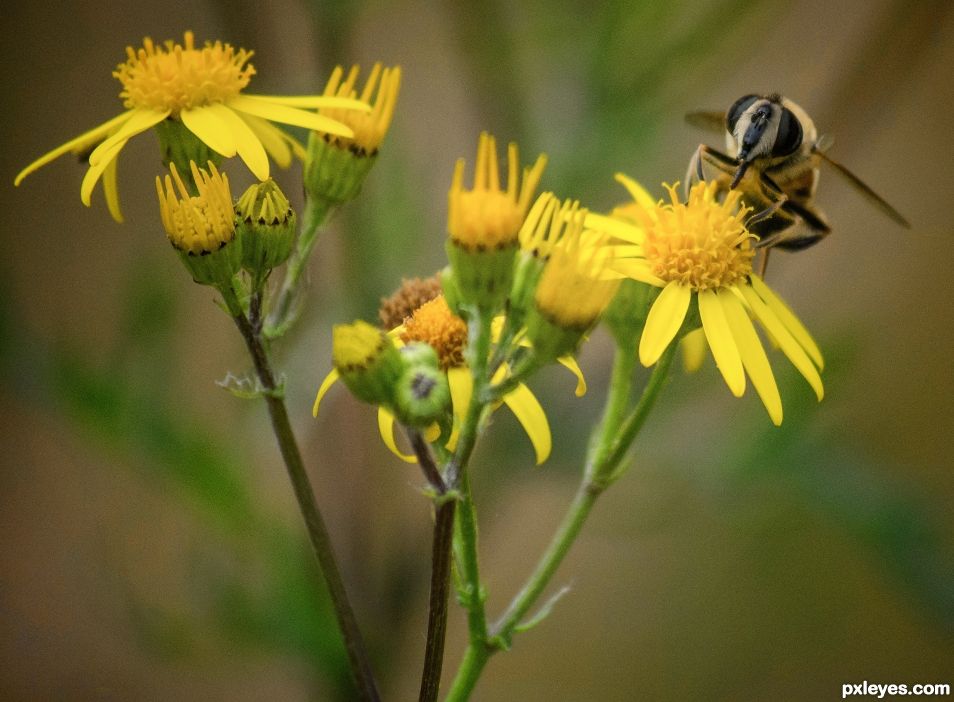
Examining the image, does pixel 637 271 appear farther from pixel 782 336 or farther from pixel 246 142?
pixel 246 142

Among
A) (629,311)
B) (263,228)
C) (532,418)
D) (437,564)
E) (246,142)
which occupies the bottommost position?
(437,564)

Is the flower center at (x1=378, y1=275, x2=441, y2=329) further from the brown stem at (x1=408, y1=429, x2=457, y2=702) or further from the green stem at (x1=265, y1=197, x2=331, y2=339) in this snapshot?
the brown stem at (x1=408, y1=429, x2=457, y2=702)

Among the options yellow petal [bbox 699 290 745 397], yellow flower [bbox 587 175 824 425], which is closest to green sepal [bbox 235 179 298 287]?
yellow flower [bbox 587 175 824 425]

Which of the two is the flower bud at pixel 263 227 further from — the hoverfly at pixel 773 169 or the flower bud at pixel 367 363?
the hoverfly at pixel 773 169

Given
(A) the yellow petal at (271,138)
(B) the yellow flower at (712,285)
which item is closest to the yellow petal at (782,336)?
(B) the yellow flower at (712,285)

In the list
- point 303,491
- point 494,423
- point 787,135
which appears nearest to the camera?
point 303,491

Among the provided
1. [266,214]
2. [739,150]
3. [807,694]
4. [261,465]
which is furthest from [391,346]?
[807,694]

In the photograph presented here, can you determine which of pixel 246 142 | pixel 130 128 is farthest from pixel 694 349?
pixel 130 128
